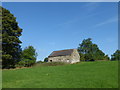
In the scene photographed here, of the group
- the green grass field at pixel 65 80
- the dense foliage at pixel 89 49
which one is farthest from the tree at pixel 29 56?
the dense foliage at pixel 89 49

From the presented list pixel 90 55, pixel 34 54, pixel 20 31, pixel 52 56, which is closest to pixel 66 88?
pixel 20 31

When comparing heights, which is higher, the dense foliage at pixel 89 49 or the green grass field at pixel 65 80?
the dense foliage at pixel 89 49

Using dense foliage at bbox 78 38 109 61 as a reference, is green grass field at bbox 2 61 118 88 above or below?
below

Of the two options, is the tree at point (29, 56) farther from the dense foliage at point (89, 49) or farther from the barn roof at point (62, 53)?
the dense foliage at point (89, 49)

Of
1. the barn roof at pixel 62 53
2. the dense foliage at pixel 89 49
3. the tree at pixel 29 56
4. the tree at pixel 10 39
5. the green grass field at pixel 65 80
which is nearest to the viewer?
the green grass field at pixel 65 80

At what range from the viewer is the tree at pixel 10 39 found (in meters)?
24.8

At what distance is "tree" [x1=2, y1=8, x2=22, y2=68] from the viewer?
81.3 feet

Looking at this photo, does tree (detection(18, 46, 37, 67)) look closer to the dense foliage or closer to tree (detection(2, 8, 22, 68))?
tree (detection(2, 8, 22, 68))

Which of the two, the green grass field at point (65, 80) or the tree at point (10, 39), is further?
the tree at point (10, 39)

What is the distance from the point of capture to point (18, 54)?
92.7 feet

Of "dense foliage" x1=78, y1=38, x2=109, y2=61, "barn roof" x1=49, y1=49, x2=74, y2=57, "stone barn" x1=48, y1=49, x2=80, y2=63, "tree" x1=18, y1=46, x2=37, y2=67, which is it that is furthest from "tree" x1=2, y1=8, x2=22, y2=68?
"dense foliage" x1=78, y1=38, x2=109, y2=61

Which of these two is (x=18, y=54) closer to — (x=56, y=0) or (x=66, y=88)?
(x=56, y=0)

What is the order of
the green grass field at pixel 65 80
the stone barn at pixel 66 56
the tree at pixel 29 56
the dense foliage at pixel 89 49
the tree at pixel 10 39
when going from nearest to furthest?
the green grass field at pixel 65 80 < the tree at pixel 10 39 < the tree at pixel 29 56 < the stone barn at pixel 66 56 < the dense foliage at pixel 89 49

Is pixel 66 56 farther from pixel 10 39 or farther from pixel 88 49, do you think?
pixel 88 49
